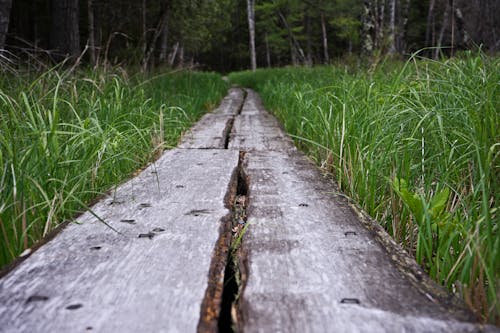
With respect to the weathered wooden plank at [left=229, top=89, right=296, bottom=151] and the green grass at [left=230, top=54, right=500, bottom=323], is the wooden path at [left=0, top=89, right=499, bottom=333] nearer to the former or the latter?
the green grass at [left=230, top=54, right=500, bottom=323]

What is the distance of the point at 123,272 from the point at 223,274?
24 centimetres

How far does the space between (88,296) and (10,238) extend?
0.50m

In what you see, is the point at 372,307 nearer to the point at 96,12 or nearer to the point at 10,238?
the point at 10,238

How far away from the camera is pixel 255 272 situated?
85 centimetres

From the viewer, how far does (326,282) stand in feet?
2.67

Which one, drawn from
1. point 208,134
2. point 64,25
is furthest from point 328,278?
point 64,25

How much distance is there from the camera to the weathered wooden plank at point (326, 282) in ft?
2.22

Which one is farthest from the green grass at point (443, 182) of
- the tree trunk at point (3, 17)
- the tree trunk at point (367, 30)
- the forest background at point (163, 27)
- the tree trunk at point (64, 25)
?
the tree trunk at point (64, 25)

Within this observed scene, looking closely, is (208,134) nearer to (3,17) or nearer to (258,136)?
(258,136)

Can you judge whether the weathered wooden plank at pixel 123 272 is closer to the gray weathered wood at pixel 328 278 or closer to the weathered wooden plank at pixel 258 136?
the gray weathered wood at pixel 328 278

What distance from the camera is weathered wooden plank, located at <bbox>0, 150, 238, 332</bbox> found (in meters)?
0.68

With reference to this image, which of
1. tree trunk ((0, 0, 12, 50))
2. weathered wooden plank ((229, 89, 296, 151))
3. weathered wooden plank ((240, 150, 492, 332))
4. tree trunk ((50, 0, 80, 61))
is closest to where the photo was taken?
weathered wooden plank ((240, 150, 492, 332))

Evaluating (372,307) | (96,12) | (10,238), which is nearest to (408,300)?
(372,307)

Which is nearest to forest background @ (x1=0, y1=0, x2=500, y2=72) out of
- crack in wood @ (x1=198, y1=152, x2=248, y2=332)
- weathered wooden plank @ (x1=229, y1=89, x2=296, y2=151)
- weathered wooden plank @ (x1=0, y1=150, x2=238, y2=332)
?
weathered wooden plank @ (x1=229, y1=89, x2=296, y2=151)
